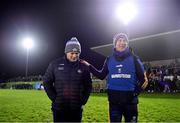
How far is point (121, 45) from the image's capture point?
226 inches

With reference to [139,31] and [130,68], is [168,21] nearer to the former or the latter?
[139,31]

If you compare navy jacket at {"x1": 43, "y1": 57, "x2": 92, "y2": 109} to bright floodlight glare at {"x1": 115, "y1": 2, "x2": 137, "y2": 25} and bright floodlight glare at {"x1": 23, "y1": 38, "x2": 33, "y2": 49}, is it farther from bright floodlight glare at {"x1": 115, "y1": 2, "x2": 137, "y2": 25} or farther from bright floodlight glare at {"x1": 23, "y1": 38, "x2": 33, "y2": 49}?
bright floodlight glare at {"x1": 23, "y1": 38, "x2": 33, "y2": 49}

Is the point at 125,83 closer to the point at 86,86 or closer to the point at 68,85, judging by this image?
the point at 86,86

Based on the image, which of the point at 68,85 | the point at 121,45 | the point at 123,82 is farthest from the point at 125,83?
the point at 68,85

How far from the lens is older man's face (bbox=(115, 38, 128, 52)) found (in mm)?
5723

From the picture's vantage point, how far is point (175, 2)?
38.9 meters

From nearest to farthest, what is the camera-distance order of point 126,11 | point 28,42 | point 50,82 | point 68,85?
point 68,85 → point 50,82 → point 126,11 → point 28,42

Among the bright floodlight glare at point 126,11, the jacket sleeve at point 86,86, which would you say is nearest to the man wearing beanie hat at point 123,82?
the jacket sleeve at point 86,86

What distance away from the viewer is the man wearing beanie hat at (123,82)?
559 cm

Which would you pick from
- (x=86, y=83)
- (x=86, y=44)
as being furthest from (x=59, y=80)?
(x=86, y=44)

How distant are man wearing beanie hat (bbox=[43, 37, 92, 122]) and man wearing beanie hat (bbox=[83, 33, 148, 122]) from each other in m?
0.47

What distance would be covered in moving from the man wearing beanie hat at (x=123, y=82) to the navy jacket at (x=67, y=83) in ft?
Result: 1.47

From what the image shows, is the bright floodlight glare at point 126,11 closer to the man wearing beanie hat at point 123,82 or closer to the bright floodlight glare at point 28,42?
the man wearing beanie hat at point 123,82

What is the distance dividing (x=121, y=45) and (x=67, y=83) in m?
1.12
